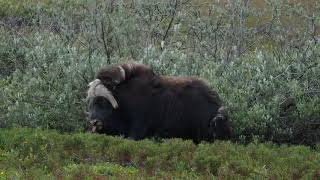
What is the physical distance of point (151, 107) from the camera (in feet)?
36.2

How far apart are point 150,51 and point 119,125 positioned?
3.33 m

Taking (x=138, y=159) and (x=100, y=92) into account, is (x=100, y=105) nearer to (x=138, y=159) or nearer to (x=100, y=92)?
(x=100, y=92)

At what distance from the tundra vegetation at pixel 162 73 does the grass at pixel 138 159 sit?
0.7 inches

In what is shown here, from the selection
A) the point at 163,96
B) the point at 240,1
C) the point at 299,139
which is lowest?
the point at 299,139

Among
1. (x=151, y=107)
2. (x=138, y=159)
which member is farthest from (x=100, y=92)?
(x=138, y=159)

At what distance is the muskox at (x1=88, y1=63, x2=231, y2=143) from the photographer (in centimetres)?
1099

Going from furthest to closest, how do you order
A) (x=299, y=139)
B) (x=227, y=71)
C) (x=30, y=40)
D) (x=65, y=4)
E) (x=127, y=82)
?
(x=65, y=4)
(x=30, y=40)
(x=227, y=71)
(x=299, y=139)
(x=127, y=82)

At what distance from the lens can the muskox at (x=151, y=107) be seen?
11.0 m

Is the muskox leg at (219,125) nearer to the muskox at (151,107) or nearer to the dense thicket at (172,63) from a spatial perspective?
the muskox at (151,107)

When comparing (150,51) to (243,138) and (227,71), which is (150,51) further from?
(243,138)

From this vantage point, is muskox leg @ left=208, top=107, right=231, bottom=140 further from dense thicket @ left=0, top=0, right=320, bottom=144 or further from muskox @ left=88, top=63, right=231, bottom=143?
dense thicket @ left=0, top=0, right=320, bottom=144

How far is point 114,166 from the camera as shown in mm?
9047

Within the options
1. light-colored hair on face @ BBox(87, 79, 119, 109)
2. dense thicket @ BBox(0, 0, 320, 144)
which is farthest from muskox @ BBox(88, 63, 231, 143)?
dense thicket @ BBox(0, 0, 320, 144)

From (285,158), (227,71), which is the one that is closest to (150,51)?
(227,71)
